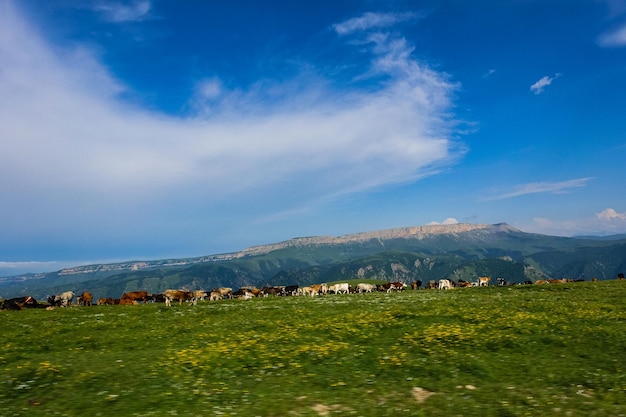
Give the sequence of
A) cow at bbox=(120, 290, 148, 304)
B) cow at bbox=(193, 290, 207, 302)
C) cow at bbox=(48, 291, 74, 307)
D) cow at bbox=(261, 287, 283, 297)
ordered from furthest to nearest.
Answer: cow at bbox=(261, 287, 283, 297) → cow at bbox=(193, 290, 207, 302) → cow at bbox=(120, 290, 148, 304) → cow at bbox=(48, 291, 74, 307)

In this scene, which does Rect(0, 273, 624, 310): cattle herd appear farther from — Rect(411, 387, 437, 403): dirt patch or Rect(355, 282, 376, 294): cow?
Rect(411, 387, 437, 403): dirt patch

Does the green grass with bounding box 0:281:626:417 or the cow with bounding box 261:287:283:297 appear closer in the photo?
the green grass with bounding box 0:281:626:417

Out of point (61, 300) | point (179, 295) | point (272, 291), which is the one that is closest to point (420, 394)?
point (179, 295)

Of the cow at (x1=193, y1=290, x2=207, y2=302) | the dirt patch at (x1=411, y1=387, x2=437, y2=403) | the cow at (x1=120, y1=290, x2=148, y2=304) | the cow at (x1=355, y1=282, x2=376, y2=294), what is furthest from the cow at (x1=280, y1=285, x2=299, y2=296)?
the dirt patch at (x1=411, y1=387, x2=437, y2=403)

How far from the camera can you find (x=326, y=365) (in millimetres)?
19094

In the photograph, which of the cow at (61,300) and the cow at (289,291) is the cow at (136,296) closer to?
the cow at (61,300)

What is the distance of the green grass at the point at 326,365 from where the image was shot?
46.4ft

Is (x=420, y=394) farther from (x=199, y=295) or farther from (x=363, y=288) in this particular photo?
(x=363, y=288)

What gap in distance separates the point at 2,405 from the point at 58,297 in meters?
51.9

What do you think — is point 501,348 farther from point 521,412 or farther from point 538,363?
point 521,412

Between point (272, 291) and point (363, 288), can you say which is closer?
point (272, 291)

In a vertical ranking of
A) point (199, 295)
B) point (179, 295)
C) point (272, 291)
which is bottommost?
point (272, 291)

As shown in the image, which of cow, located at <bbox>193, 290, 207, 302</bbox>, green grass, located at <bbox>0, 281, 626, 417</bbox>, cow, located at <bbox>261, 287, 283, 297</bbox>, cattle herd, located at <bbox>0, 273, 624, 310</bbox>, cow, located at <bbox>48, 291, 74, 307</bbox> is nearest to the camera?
green grass, located at <bbox>0, 281, 626, 417</bbox>

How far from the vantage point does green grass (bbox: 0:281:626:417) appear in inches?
556
